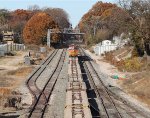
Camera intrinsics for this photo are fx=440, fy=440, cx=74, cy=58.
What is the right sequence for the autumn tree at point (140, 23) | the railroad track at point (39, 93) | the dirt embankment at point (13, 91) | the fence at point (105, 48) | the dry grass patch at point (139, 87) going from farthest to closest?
the fence at point (105, 48), the autumn tree at point (140, 23), the dry grass patch at point (139, 87), the dirt embankment at point (13, 91), the railroad track at point (39, 93)

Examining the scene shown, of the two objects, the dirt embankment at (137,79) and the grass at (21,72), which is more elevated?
the dirt embankment at (137,79)

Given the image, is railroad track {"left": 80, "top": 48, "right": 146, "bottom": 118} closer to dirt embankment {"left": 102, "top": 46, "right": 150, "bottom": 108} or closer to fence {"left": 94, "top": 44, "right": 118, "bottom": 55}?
dirt embankment {"left": 102, "top": 46, "right": 150, "bottom": 108}

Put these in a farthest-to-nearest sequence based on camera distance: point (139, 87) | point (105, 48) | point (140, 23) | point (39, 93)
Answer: point (105, 48)
point (140, 23)
point (139, 87)
point (39, 93)

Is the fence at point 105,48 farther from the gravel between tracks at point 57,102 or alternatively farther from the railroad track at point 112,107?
the railroad track at point 112,107

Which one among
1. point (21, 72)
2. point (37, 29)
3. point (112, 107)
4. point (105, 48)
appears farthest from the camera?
point (37, 29)

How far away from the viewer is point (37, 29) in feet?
362

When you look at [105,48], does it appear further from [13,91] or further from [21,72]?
[13,91]

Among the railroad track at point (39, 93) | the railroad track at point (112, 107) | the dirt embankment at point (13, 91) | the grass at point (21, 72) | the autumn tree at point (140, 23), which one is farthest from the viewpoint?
the autumn tree at point (140, 23)

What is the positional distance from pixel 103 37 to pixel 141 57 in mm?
50284

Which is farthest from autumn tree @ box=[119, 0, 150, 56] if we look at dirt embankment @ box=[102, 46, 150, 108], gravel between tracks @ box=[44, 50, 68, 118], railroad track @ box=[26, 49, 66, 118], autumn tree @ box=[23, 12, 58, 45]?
autumn tree @ box=[23, 12, 58, 45]

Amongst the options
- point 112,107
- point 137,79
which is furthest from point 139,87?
point 112,107

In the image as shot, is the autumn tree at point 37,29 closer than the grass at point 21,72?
No

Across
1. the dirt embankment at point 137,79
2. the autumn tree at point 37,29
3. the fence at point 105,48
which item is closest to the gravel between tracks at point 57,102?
the dirt embankment at point 137,79

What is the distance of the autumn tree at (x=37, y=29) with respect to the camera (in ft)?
362
